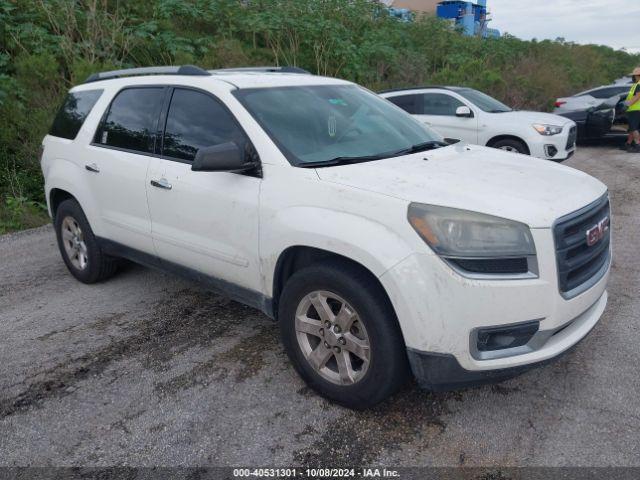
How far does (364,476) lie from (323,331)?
2.53 ft

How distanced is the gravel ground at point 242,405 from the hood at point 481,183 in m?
1.08

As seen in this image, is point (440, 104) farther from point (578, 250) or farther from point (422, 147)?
point (578, 250)

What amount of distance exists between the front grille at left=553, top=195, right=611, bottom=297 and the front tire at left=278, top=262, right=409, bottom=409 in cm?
85

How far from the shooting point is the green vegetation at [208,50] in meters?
8.40

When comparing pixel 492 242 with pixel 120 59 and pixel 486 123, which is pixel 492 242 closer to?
pixel 486 123

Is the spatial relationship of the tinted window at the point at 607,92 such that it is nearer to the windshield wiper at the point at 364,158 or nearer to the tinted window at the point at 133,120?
the windshield wiper at the point at 364,158

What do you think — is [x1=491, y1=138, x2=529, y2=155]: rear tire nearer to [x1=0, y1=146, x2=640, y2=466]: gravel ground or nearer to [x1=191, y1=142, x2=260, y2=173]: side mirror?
[x1=0, y1=146, x2=640, y2=466]: gravel ground

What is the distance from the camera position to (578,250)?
2857 mm

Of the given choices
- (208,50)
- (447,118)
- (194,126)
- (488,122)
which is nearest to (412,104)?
(447,118)

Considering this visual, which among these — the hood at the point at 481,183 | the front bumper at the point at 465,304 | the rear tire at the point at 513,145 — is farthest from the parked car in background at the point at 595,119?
the front bumper at the point at 465,304

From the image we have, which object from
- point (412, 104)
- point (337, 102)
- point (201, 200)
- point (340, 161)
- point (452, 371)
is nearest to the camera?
point (452, 371)

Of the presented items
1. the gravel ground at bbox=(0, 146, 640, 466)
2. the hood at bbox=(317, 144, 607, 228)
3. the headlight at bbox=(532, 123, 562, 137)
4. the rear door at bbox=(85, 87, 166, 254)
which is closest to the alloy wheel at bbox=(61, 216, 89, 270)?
the rear door at bbox=(85, 87, 166, 254)

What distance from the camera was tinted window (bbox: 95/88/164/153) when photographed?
4.11 meters

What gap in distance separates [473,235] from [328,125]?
141 cm
